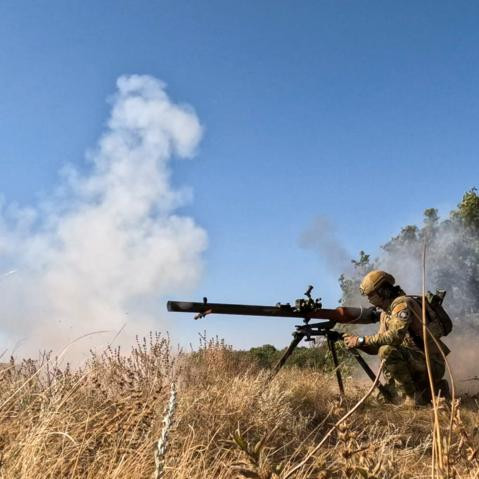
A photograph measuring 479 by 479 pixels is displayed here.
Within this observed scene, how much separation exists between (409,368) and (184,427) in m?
4.40

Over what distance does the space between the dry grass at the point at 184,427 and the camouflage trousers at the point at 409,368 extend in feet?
1.56

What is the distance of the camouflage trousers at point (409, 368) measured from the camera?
7.93m

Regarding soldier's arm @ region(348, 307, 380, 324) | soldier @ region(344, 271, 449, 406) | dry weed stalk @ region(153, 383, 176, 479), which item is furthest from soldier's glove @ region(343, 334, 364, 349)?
dry weed stalk @ region(153, 383, 176, 479)

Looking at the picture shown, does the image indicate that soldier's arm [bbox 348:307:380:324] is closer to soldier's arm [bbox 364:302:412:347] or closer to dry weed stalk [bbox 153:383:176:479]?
soldier's arm [bbox 364:302:412:347]

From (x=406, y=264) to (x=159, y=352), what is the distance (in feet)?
32.6

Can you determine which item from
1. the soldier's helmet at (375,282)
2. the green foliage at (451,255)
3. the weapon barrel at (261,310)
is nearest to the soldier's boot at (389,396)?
the weapon barrel at (261,310)

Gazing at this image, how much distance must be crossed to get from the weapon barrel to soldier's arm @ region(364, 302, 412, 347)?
0.70m

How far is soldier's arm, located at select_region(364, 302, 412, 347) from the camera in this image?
24.3 feet

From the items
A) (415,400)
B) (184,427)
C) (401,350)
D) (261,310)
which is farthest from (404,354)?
(184,427)

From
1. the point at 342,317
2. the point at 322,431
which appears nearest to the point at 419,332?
the point at 342,317

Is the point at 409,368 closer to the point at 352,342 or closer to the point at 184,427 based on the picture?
the point at 352,342

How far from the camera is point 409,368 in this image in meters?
8.05

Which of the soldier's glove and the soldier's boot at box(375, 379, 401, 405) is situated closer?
the soldier's glove

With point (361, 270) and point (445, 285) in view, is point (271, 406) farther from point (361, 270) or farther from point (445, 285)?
point (445, 285)
